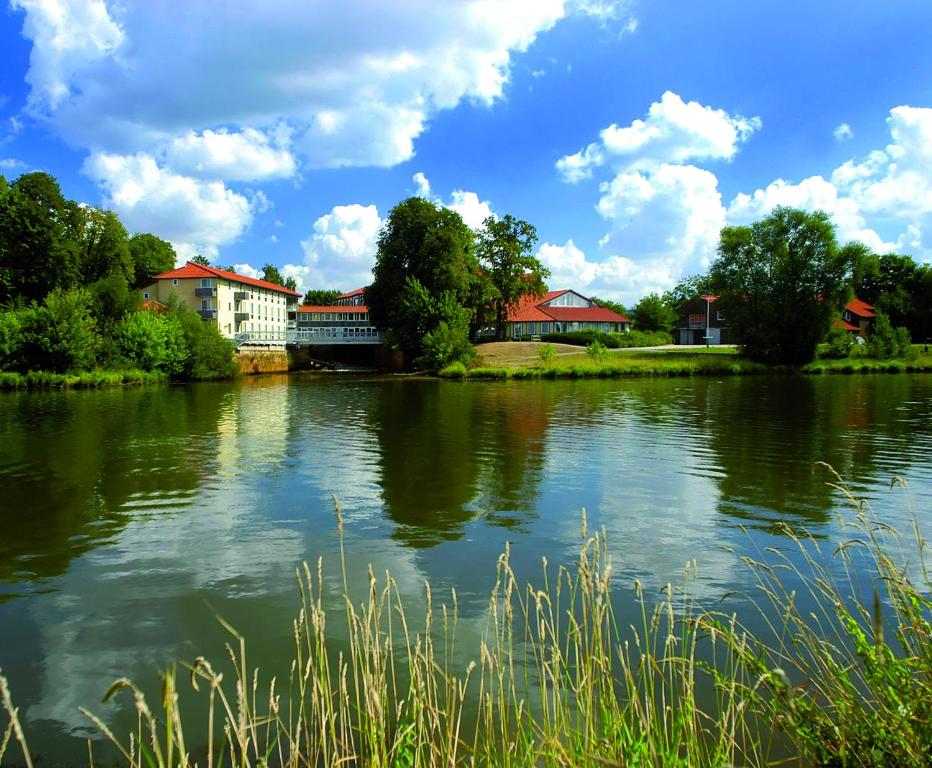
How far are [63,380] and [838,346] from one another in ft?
222

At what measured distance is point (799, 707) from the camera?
4.04 metres

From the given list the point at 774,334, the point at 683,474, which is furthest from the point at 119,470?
the point at 774,334

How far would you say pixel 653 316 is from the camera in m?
102

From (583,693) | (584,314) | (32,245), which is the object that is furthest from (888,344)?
(32,245)

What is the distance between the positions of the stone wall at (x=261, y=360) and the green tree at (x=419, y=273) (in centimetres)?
1153

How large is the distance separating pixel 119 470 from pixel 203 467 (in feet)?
6.60

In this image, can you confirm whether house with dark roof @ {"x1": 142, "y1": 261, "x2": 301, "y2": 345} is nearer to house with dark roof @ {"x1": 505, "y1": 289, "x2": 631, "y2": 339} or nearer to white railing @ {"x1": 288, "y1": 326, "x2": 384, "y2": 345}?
white railing @ {"x1": 288, "y1": 326, "x2": 384, "y2": 345}

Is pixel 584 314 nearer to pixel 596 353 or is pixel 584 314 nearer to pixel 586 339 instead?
pixel 586 339

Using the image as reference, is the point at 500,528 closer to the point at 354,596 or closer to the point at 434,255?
the point at 354,596

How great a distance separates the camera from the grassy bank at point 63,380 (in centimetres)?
4591

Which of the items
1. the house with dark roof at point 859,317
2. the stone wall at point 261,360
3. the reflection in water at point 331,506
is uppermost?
the house with dark roof at point 859,317

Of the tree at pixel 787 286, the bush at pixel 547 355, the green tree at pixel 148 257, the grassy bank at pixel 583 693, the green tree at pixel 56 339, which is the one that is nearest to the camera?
the grassy bank at pixel 583 693

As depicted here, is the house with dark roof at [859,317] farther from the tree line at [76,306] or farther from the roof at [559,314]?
the tree line at [76,306]

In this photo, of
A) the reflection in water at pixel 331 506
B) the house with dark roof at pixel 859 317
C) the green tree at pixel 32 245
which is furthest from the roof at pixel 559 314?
the reflection in water at pixel 331 506
